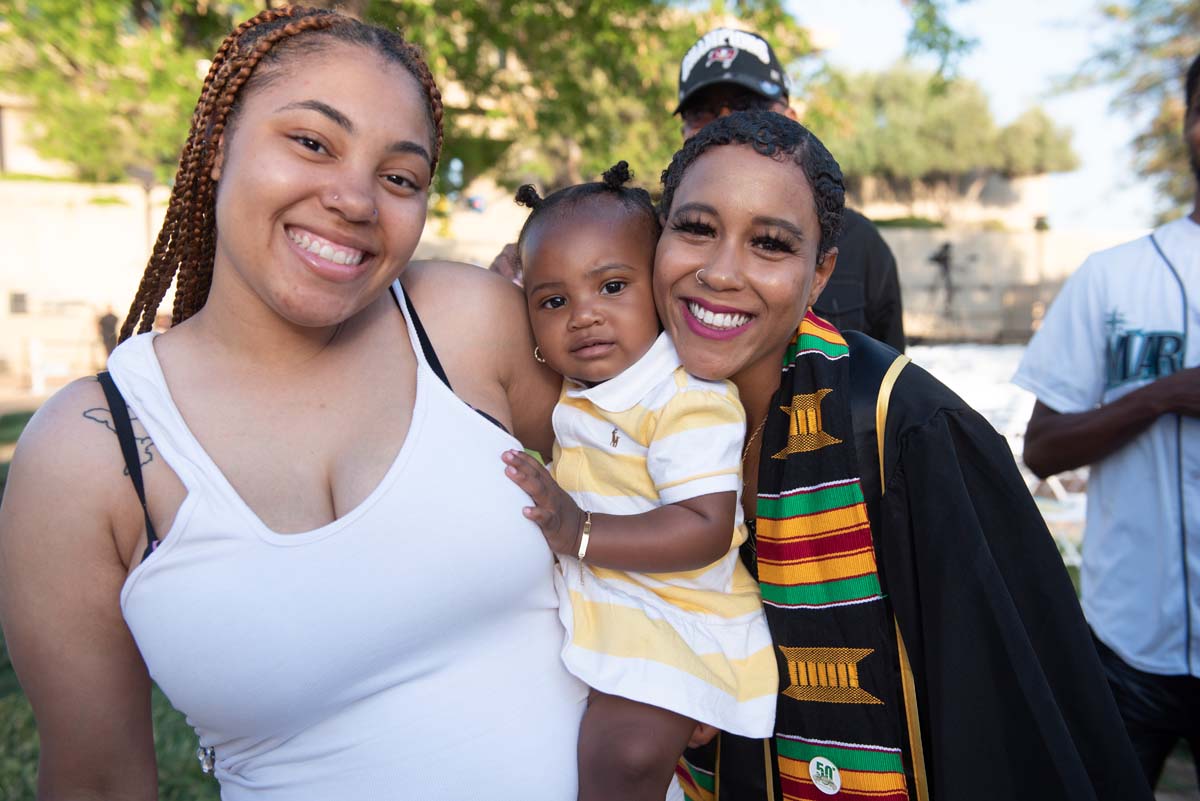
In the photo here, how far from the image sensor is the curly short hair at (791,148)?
2.11 meters

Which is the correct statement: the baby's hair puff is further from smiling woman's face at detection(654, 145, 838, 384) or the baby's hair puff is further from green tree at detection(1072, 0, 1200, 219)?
green tree at detection(1072, 0, 1200, 219)

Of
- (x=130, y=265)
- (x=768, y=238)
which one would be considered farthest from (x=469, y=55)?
(x=130, y=265)

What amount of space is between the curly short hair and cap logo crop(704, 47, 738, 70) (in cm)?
160

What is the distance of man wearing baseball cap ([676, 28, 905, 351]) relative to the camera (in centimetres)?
368

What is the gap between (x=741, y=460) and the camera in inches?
86.0

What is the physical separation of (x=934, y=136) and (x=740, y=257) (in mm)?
49847

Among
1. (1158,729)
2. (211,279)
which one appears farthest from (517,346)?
(1158,729)

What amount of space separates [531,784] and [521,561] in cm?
47

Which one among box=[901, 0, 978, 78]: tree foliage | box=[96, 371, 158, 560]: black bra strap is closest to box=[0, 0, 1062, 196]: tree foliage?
box=[901, 0, 978, 78]: tree foliage

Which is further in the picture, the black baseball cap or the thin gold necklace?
the black baseball cap

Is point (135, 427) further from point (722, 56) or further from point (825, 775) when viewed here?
point (722, 56)

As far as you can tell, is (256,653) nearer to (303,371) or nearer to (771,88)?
(303,371)

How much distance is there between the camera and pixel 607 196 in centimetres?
248

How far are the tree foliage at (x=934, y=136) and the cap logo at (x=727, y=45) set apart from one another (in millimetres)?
43496
